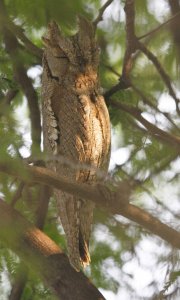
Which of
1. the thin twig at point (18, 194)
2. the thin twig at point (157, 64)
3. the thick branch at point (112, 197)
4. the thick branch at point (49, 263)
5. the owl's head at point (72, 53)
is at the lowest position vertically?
the thick branch at point (112, 197)

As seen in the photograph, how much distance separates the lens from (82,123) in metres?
3.36

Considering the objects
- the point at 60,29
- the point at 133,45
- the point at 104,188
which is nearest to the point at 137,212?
the point at 104,188

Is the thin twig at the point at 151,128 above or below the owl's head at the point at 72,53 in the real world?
below

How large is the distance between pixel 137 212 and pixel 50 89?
1059 millimetres

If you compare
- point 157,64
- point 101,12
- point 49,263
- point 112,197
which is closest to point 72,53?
point 101,12

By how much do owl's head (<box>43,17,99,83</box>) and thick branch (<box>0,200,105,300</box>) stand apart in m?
0.86

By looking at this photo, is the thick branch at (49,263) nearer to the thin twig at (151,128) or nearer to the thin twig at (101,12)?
the thin twig at (151,128)

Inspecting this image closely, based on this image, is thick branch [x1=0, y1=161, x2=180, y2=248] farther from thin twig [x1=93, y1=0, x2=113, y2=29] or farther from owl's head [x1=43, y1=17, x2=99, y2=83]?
thin twig [x1=93, y1=0, x2=113, y2=29]

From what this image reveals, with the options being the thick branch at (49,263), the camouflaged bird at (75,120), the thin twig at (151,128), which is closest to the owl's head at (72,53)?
the camouflaged bird at (75,120)

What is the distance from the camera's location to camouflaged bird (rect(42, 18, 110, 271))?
3320 millimetres

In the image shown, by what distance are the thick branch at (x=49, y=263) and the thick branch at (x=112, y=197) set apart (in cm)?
83

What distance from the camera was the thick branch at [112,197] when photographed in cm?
260

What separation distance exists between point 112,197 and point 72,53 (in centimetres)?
112

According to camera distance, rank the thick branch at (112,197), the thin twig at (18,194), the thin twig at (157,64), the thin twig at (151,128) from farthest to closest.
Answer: the thin twig at (18,194) → the thin twig at (157,64) → the thin twig at (151,128) → the thick branch at (112,197)
